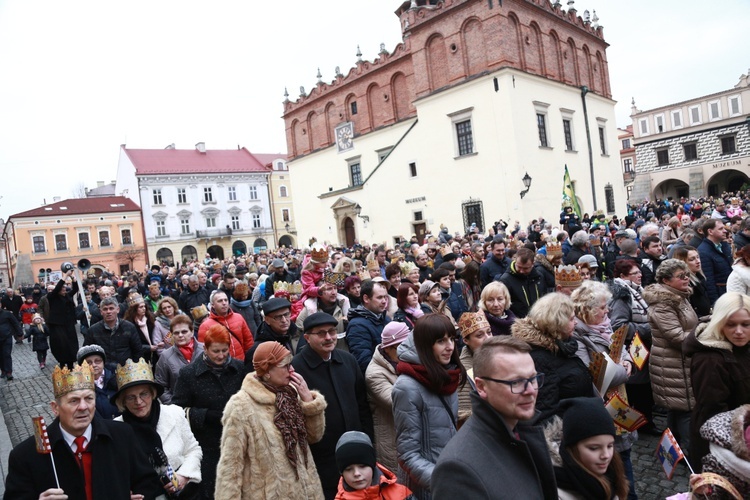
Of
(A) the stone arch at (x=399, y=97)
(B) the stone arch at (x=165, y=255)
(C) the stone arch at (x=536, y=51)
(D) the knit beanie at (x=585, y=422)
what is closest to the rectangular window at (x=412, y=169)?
(A) the stone arch at (x=399, y=97)

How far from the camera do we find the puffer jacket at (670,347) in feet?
13.6

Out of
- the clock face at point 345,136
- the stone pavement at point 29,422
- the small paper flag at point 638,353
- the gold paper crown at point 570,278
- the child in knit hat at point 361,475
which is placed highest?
the clock face at point 345,136

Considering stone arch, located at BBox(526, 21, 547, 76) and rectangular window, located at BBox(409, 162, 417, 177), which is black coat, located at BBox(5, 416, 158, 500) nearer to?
rectangular window, located at BBox(409, 162, 417, 177)

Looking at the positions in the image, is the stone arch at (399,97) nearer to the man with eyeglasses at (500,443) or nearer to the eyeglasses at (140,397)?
the eyeglasses at (140,397)

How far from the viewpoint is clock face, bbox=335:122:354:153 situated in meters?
34.2

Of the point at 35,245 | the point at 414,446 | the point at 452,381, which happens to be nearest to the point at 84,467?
the point at 414,446

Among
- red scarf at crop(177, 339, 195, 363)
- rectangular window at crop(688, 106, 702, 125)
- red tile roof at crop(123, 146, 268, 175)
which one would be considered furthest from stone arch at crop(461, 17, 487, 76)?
red tile roof at crop(123, 146, 268, 175)

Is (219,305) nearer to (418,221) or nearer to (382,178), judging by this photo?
(418,221)

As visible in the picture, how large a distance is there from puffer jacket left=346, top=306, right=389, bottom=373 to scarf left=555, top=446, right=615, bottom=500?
229cm

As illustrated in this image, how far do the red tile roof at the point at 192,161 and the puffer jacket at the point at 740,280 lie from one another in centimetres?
5553

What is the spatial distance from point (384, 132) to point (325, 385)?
29611 millimetres

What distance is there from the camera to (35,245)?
50688mm

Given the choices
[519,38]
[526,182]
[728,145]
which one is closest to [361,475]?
[526,182]

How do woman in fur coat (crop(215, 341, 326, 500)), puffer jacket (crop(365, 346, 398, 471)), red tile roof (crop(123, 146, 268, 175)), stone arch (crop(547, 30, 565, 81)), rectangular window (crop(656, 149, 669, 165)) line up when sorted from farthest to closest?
red tile roof (crop(123, 146, 268, 175)) < rectangular window (crop(656, 149, 669, 165)) < stone arch (crop(547, 30, 565, 81)) < puffer jacket (crop(365, 346, 398, 471)) < woman in fur coat (crop(215, 341, 326, 500))
